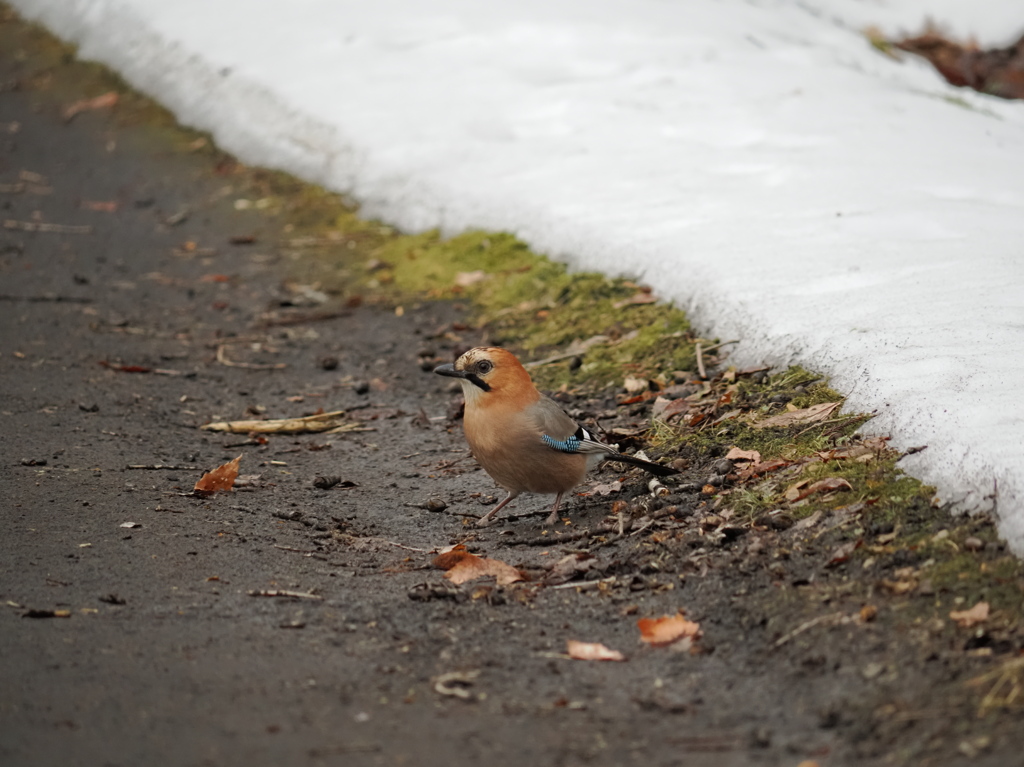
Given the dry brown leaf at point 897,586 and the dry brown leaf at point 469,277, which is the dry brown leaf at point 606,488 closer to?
the dry brown leaf at point 897,586

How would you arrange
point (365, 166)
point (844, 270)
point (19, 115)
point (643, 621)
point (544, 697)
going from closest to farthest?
point (544, 697) < point (643, 621) < point (844, 270) < point (365, 166) < point (19, 115)

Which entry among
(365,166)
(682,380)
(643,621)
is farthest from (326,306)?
(643,621)

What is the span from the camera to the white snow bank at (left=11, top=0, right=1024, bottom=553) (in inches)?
181

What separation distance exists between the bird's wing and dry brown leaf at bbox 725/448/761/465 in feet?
1.74

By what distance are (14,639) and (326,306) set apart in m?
4.72

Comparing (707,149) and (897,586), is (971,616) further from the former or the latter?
(707,149)

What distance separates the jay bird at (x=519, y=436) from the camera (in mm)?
4453

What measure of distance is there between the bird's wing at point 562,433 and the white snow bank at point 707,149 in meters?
1.13

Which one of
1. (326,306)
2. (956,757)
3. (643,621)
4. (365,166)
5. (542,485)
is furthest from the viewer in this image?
(365,166)

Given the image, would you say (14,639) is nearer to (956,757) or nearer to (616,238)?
(956,757)

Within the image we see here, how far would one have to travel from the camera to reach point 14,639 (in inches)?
119

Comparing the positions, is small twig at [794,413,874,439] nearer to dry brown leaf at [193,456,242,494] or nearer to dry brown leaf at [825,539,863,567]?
dry brown leaf at [825,539,863,567]

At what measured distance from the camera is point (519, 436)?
4.47 meters

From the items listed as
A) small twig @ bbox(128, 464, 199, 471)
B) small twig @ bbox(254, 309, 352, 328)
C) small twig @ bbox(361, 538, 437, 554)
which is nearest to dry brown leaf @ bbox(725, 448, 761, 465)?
small twig @ bbox(361, 538, 437, 554)
